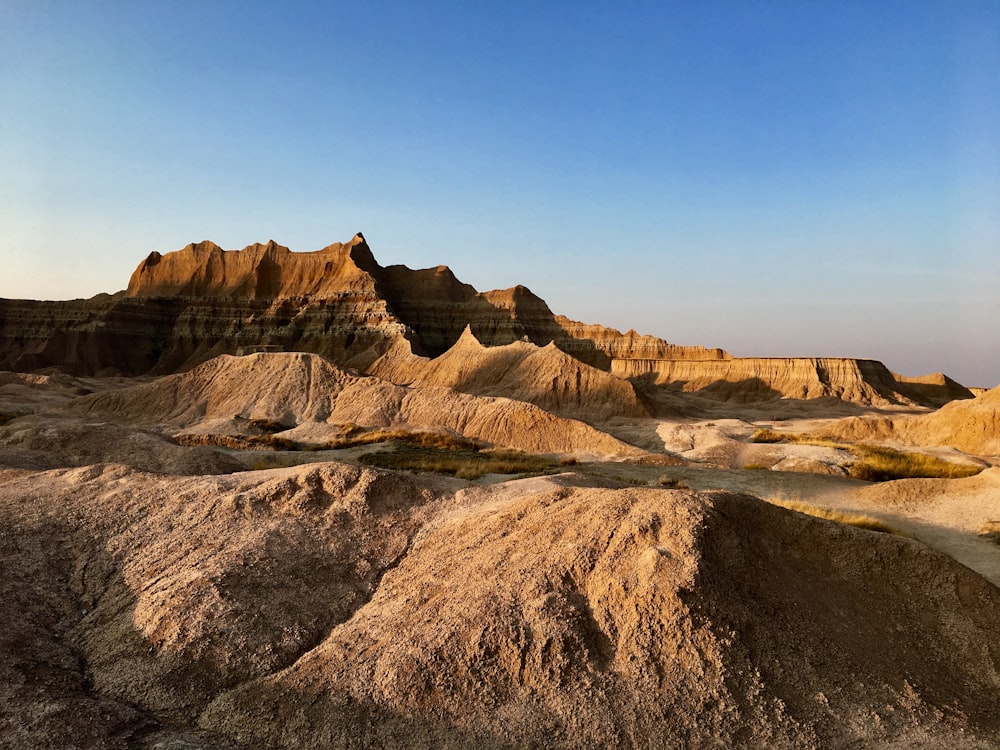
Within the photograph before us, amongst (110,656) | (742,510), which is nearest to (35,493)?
(110,656)

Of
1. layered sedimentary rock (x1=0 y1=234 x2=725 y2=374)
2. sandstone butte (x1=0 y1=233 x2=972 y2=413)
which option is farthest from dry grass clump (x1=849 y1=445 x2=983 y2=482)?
layered sedimentary rock (x1=0 y1=234 x2=725 y2=374)

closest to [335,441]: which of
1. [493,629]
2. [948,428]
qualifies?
[493,629]

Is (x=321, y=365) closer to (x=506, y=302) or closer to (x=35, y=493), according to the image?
(x=35, y=493)

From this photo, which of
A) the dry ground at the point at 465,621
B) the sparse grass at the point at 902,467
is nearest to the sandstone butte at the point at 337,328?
the sparse grass at the point at 902,467

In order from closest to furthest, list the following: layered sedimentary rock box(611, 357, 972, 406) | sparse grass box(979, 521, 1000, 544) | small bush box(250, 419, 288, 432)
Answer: sparse grass box(979, 521, 1000, 544)
small bush box(250, 419, 288, 432)
layered sedimentary rock box(611, 357, 972, 406)

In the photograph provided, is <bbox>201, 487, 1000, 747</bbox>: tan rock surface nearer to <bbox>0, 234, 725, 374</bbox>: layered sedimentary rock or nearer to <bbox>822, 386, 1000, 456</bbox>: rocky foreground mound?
<bbox>822, 386, 1000, 456</bbox>: rocky foreground mound

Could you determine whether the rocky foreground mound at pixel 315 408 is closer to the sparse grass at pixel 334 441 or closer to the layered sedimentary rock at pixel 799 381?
the sparse grass at pixel 334 441

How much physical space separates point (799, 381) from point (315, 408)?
173ft

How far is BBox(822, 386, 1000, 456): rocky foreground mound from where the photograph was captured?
92.1 ft

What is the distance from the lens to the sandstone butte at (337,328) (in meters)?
68.8

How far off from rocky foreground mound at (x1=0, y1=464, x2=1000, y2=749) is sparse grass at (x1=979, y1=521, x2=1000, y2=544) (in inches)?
218

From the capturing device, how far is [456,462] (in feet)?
64.2

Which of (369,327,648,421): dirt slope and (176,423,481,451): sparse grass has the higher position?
(369,327,648,421): dirt slope

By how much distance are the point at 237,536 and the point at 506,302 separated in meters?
75.6
